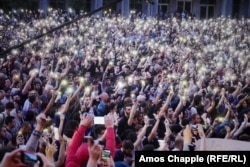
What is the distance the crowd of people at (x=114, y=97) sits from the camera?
5.02 metres

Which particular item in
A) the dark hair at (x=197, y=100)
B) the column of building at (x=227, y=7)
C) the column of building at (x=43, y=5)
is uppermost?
the column of building at (x=227, y=7)

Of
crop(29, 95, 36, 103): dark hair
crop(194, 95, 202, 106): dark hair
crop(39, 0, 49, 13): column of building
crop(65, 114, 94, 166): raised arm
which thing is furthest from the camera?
crop(39, 0, 49, 13): column of building

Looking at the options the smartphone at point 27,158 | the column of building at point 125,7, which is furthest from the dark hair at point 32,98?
the column of building at point 125,7

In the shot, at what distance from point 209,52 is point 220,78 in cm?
482

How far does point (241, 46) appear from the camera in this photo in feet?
64.8

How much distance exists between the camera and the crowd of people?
5.02 metres

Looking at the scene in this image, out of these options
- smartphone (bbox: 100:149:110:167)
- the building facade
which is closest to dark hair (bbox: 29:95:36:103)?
smartphone (bbox: 100:149:110:167)

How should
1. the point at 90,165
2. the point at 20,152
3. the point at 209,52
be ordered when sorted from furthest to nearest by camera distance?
the point at 209,52, the point at 90,165, the point at 20,152

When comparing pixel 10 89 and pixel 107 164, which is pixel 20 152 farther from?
pixel 10 89

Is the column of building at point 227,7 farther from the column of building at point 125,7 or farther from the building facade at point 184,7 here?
the column of building at point 125,7

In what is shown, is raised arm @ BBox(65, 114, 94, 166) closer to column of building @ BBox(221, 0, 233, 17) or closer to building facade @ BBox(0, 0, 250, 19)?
building facade @ BBox(0, 0, 250, 19)

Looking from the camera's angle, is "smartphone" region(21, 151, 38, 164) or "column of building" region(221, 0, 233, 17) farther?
"column of building" region(221, 0, 233, 17)

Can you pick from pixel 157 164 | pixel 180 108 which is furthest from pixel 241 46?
pixel 157 164

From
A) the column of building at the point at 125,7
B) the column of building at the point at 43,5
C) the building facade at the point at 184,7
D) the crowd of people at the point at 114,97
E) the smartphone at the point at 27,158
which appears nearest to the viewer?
the smartphone at the point at 27,158
